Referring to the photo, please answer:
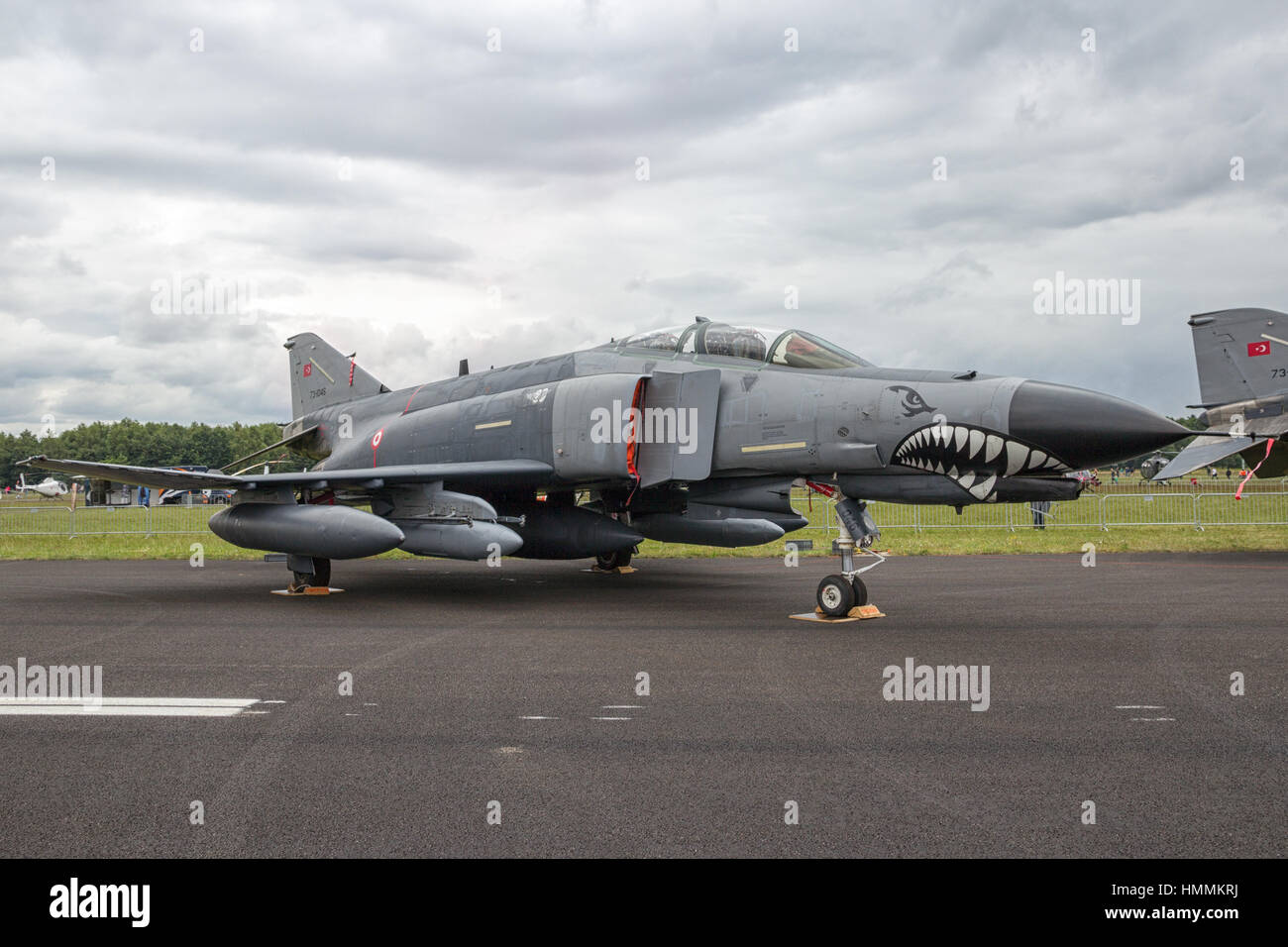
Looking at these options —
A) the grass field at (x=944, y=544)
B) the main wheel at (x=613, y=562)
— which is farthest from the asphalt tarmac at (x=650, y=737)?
the grass field at (x=944, y=544)

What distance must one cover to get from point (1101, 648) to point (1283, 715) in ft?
7.96

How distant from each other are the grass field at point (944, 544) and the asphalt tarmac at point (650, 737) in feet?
33.1

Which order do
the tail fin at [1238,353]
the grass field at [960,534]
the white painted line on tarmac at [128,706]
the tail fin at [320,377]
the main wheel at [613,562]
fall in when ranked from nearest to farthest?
the white painted line on tarmac at [128,706] < the main wheel at [613,562] < the tail fin at [320,377] < the tail fin at [1238,353] < the grass field at [960,534]

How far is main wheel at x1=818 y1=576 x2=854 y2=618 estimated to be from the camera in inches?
366

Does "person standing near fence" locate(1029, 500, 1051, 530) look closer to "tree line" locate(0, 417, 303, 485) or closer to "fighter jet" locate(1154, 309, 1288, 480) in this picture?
"fighter jet" locate(1154, 309, 1288, 480)

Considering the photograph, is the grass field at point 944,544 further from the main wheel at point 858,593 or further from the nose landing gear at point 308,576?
the main wheel at point 858,593

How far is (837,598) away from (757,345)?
3.06m

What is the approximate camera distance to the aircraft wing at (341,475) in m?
11.6

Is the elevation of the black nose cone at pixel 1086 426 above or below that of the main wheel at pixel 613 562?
above

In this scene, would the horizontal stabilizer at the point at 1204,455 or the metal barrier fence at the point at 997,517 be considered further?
the metal barrier fence at the point at 997,517

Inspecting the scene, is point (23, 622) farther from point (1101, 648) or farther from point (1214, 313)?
point (1214, 313)

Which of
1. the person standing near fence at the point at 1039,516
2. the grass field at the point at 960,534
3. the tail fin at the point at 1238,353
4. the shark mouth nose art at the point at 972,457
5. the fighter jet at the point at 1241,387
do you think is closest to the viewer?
the shark mouth nose art at the point at 972,457

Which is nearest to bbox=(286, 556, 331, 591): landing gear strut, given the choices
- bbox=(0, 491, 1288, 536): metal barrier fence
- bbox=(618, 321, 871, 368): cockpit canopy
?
bbox=(618, 321, 871, 368): cockpit canopy

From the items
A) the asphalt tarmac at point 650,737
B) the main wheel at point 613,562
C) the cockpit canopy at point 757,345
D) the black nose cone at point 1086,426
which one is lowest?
the main wheel at point 613,562
